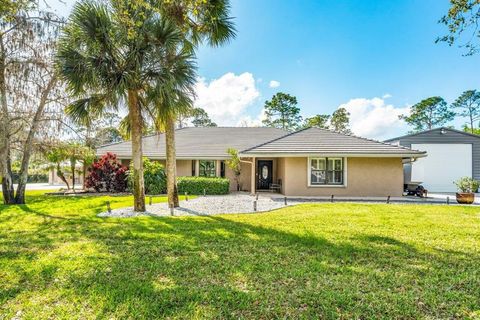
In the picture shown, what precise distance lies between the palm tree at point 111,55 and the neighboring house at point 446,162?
18.9 metres

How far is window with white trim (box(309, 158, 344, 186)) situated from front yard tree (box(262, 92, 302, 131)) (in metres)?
25.3

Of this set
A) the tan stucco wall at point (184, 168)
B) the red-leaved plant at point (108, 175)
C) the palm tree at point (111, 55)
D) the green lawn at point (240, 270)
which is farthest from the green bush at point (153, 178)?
the green lawn at point (240, 270)

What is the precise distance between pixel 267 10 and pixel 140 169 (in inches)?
345

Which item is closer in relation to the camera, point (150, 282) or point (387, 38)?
point (150, 282)

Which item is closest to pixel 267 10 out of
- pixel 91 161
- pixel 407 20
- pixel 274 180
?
pixel 407 20

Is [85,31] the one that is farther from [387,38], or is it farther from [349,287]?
[387,38]

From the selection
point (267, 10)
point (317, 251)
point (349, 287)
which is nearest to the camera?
point (349, 287)

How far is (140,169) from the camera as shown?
961 cm

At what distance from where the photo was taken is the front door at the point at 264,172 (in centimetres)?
1862

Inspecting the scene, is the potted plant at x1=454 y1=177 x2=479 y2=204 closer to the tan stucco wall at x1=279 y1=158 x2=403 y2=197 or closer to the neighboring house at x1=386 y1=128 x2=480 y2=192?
the tan stucco wall at x1=279 y1=158 x2=403 y2=197

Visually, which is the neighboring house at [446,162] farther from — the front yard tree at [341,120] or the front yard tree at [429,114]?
the front yard tree at [429,114]

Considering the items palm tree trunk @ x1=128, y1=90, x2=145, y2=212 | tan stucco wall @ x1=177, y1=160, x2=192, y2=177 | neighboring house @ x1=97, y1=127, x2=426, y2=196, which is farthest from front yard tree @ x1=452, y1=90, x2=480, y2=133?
palm tree trunk @ x1=128, y1=90, x2=145, y2=212

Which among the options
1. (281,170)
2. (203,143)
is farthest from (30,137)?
(281,170)

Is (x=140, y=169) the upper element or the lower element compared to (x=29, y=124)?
lower
